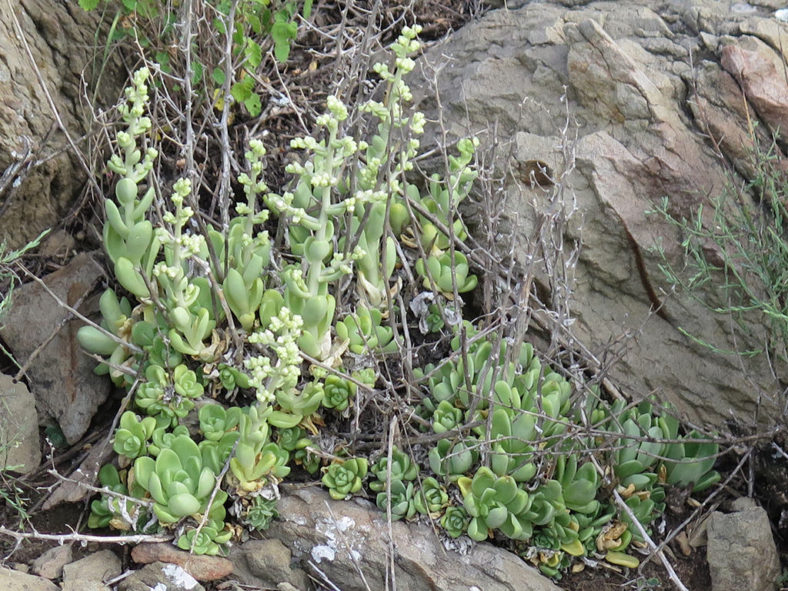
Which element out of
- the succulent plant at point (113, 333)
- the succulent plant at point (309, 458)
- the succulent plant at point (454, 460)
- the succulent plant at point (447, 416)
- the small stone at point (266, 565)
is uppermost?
the succulent plant at point (113, 333)

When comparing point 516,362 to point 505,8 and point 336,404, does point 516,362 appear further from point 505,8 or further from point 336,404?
point 505,8

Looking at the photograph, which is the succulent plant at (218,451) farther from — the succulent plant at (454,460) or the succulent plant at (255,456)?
the succulent plant at (454,460)

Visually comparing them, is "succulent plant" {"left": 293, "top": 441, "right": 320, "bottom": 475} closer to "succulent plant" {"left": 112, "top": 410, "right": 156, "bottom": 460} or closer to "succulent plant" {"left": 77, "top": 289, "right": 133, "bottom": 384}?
"succulent plant" {"left": 112, "top": 410, "right": 156, "bottom": 460}

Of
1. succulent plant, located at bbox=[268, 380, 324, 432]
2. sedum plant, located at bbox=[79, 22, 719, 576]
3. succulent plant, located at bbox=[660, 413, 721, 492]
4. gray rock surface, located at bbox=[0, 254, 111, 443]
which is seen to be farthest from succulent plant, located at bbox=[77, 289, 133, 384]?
succulent plant, located at bbox=[660, 413, 721, 492]

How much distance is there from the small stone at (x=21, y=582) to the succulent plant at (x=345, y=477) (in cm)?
94

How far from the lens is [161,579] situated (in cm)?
294

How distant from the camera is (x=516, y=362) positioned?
3244mm

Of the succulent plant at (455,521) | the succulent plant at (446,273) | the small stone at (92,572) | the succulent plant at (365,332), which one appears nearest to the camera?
the small stone at (92,572)

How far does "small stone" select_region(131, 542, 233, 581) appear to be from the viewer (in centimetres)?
297

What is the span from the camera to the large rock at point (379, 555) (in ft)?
9.89

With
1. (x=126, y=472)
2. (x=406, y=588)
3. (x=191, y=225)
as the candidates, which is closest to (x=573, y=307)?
(x=406, y=588)

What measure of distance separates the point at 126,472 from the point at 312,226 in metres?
1.10

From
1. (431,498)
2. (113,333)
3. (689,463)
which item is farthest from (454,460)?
(113,333)

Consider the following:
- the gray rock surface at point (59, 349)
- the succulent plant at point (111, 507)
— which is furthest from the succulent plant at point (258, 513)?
the gray rock surface at point (59, 349)
